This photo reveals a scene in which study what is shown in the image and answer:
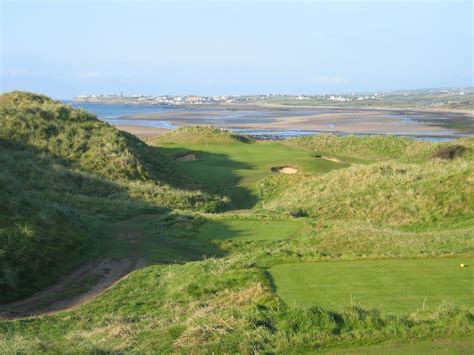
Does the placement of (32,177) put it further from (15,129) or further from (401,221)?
(401,221)

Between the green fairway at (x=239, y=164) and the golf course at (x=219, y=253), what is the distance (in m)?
0.23

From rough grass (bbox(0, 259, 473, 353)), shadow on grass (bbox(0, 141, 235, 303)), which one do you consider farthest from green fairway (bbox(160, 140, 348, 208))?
rough grass (bbox(0, 259, 473, 353))

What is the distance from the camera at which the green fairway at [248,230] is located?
748 inches

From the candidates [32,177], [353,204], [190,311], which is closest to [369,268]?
[190,311]

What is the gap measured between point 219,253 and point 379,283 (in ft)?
25.8

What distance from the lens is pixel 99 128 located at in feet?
124

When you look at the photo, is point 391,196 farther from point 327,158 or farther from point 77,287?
point 327,158

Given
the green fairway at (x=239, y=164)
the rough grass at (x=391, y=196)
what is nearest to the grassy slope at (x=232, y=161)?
the green fairway at (x=239, y=164)

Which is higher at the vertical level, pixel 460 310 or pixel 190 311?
pixel 460 310

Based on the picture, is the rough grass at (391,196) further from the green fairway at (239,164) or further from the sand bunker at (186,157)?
the sand bunker at (186,157)

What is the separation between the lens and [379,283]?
10.6 metres

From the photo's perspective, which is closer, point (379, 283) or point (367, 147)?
point (379, 283)

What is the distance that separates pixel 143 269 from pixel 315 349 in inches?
338

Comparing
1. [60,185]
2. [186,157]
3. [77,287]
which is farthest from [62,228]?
[186,157]
